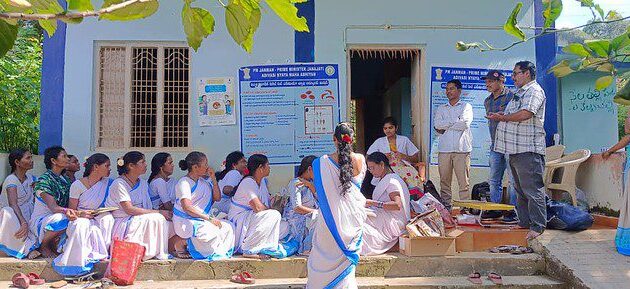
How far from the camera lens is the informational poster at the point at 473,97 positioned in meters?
Answer: 6.82

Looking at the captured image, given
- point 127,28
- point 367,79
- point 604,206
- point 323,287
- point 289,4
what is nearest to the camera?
point 289,4

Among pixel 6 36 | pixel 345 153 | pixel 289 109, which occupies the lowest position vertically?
pixel 345 153

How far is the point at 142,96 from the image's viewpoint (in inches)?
263

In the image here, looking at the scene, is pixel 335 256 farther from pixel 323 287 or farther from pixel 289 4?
pixel 289 4

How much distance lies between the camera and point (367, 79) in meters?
11.7

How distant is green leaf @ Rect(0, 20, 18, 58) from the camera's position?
987 mm

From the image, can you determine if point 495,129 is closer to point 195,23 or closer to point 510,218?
point 510,218

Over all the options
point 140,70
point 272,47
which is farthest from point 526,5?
point 140,70

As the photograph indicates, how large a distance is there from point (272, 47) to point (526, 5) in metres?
3.50

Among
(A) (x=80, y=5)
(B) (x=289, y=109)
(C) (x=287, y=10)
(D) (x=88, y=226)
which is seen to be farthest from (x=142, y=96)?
(C) (x=287, y=10)

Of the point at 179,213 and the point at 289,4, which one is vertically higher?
the point at 289,4

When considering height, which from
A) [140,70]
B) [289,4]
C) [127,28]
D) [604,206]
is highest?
[127,28]

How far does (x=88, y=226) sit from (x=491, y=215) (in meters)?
4.37

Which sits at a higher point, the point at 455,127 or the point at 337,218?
the point at 455,127
